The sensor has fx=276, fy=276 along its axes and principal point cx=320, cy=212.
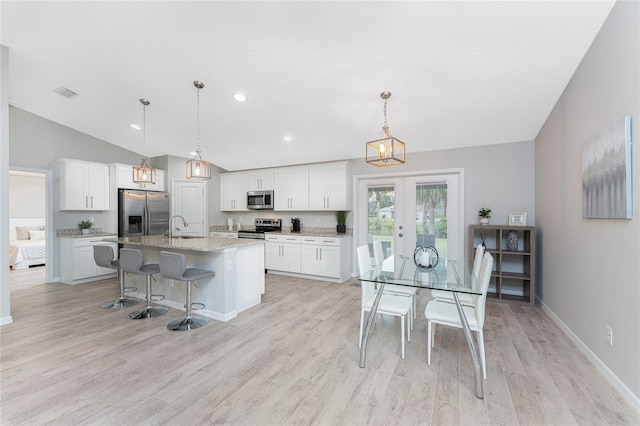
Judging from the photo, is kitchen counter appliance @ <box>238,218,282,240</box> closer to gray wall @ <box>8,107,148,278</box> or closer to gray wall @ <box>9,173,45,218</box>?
gray wall @ <box>8,107,148,278</box>

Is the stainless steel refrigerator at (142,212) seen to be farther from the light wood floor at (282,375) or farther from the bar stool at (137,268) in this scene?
the bar stool at (137,268)

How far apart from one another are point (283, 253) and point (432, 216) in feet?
9.56

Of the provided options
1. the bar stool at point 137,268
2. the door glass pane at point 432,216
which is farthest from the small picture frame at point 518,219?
the bar stool at point 137,268

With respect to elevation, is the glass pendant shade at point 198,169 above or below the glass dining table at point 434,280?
above

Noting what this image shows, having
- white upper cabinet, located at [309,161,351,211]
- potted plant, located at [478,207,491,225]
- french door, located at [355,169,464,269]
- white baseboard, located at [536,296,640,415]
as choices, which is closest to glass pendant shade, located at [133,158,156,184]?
white upper cabinet, located at [309,161,351,211]

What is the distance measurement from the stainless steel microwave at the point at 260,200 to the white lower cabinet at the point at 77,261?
110 inches

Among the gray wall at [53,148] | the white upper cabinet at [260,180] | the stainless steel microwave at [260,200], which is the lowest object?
the stainless steel microwave at [260,200]

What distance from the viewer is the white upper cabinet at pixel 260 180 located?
6.14 meters

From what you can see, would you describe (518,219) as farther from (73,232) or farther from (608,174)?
(73,232)

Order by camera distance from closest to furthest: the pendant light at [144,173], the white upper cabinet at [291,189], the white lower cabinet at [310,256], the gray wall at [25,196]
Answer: the pendant light at [144,173] < the white lower cabinet at [310,256] < the white upper cabinet at [291,189] < the gray wall at [25,196]

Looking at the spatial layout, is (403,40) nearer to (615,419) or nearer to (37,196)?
(615,419)

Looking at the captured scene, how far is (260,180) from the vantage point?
247 inches

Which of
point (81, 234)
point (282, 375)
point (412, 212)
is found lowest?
point (282, 375)

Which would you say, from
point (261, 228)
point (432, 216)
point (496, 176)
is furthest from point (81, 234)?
point (496, 176)
